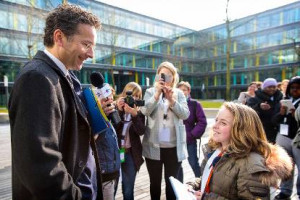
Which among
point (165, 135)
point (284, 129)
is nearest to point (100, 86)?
point (165, 135)

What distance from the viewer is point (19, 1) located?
2664 cm

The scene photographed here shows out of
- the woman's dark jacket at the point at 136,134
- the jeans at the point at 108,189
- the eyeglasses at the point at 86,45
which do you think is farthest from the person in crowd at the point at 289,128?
the eyeglasses at the point at 86,45

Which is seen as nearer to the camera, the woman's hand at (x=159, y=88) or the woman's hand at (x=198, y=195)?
the woman's hand at (x=198, y=195)

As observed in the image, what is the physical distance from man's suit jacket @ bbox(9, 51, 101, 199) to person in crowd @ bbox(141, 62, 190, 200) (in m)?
1.94

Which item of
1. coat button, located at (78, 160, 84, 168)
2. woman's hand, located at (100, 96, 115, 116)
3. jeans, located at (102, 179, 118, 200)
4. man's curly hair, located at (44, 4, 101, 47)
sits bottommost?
jeans, located at (102, 179, 118, 200)

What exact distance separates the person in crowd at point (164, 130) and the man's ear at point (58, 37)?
5.95 feet

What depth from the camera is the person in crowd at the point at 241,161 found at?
1.70 meters

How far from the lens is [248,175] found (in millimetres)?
1723

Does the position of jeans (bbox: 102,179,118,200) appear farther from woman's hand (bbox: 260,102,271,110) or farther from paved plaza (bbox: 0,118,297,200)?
woman's hand (bbox: 260,102,271,110)

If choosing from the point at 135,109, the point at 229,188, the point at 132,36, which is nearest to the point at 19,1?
the point at 132,36

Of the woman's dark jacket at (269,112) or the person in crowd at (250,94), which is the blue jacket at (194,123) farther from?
the person in crowd at (250,94)

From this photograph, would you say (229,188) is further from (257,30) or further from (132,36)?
(257,30)

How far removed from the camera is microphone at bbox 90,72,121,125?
1.99 m

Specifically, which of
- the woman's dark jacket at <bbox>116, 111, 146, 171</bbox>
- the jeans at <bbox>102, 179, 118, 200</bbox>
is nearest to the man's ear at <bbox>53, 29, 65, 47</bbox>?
the jeans at <bbox>102, 179, 118, 200</bbox>
